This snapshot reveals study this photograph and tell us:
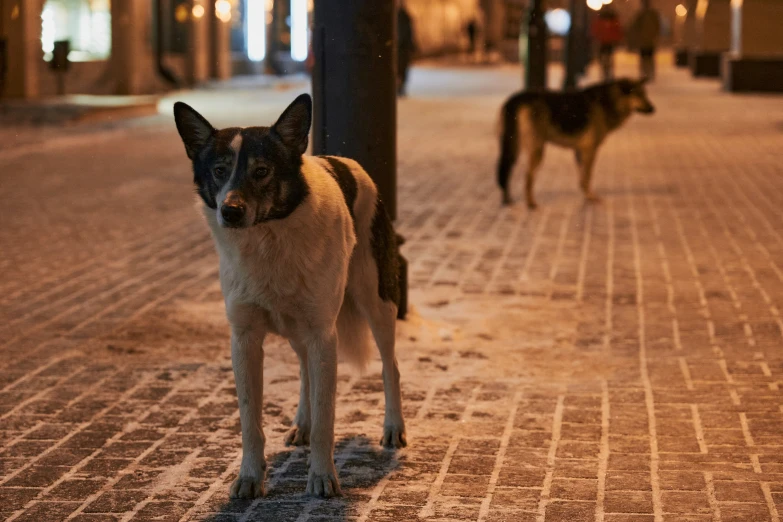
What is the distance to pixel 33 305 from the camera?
8820mm

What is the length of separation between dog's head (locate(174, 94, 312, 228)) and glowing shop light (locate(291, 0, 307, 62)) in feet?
142

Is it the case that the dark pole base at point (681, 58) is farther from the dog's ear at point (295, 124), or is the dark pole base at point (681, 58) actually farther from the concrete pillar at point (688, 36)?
the dog's ear at point (295, 124)

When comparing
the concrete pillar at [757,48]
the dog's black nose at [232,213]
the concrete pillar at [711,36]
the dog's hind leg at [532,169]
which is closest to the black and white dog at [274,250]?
the dog's black nose at [232,213]

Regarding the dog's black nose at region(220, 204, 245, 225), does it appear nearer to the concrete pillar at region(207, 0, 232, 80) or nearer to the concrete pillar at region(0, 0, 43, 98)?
the concrete pillar at region(0, 0, 43, 98)

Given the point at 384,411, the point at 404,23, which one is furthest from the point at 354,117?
the point at 404,23

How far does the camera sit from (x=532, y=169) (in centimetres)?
1401

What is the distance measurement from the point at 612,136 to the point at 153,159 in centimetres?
850

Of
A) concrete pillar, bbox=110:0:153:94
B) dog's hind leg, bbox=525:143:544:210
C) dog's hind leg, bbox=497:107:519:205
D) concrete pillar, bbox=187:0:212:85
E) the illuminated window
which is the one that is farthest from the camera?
concrete pillar, bbox=187:0:212:85

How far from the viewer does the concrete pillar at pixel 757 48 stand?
33.2 meters

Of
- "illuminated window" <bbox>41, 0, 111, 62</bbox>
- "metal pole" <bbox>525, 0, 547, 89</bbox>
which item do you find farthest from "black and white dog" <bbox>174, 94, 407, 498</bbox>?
"illuminated window" <bbox>41, 0, 111, 62</bbox>

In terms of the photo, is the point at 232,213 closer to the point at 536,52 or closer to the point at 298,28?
the point at 536,52

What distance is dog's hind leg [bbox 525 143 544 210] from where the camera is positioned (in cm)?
1370

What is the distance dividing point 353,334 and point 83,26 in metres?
28.7

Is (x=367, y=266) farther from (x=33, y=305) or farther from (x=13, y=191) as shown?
(x=13, y=191)
